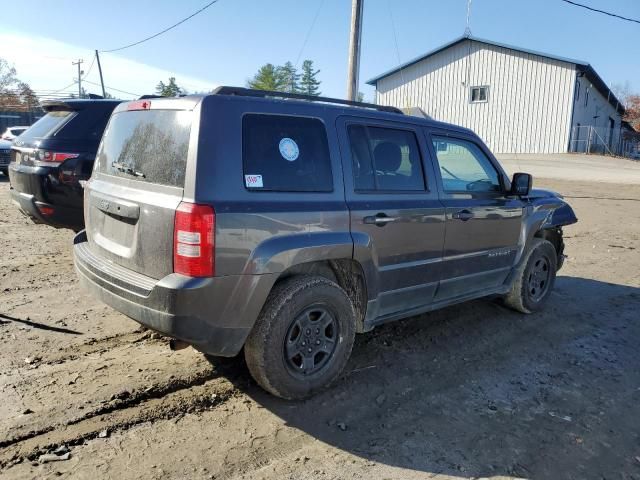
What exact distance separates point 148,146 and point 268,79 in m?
71.9

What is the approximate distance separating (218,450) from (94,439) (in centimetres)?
71

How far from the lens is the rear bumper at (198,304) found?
9.73 ft

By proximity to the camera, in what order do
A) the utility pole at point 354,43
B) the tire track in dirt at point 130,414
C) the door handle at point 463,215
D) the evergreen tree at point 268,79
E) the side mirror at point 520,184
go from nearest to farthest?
the tire track in dirt at point 130,414 → the door handle at point 463,215 → the side mirror at point 520,184 → the utility pole at point 354,43 → the evergreen tree at point 268,79

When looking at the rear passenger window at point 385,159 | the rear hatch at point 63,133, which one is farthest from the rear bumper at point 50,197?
the rear passenger window at point 385,159

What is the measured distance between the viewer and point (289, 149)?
3420 mm

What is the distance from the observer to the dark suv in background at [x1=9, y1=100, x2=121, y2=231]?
6016 millimetres

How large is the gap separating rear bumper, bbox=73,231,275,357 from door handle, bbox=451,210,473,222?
1881mm

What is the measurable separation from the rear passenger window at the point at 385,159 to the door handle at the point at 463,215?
15.9 inches

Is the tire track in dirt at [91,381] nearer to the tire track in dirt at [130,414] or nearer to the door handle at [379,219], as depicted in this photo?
the tire track in dirt at [130,414]

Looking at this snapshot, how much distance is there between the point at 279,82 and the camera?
244 ft

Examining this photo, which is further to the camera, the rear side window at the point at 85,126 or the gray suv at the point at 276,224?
the rear side window at the point at 85,126

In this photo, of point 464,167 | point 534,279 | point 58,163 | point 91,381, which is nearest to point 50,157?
point 58,163

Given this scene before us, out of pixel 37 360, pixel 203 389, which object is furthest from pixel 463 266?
pixel 37 360

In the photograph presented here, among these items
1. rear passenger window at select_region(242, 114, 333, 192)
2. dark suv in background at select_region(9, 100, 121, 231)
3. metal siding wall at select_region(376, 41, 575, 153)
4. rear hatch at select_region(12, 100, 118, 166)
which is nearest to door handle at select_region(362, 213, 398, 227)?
rear passenger window at select_region(242, 114, 333, 192)
